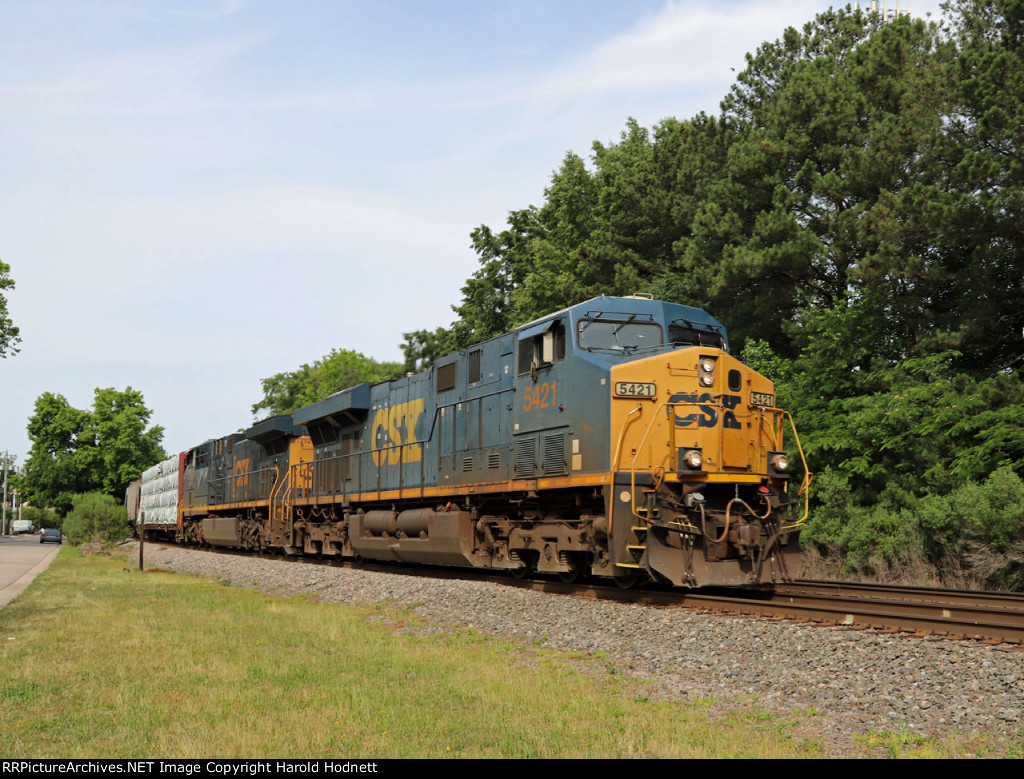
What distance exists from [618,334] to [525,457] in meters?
2.46

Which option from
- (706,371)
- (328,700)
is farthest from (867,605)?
(328,700)

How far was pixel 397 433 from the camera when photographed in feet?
64.0

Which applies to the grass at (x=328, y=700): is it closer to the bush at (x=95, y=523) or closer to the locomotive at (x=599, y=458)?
the locomotive at (x=599, y=458)

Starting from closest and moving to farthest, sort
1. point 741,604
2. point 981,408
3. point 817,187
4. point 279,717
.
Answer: point 279,717
point 741,604
point 981,408
point 817,187

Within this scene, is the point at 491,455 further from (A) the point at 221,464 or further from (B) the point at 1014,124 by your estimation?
(A) the point at 221,464

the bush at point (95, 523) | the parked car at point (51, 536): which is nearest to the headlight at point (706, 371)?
the bush at point (95, 523)

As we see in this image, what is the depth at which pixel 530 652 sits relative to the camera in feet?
31.0

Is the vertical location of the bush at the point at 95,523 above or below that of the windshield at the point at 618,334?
below

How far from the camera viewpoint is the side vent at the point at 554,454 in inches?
518

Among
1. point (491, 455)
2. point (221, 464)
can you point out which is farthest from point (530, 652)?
point (221, 464)

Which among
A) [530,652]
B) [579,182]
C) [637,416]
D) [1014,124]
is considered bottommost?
[530,652]

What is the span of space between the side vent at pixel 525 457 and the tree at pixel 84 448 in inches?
2549

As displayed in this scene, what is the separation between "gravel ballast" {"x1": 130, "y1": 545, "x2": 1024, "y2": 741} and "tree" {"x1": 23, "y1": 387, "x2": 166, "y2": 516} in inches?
2630

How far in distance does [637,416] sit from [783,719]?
6078 mm
